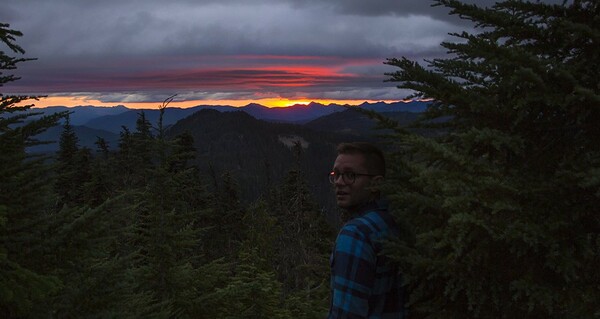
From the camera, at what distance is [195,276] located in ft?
43.2

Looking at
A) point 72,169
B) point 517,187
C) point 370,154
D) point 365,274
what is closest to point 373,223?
point 365,274

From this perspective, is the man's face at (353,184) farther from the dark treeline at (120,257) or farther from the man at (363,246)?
the dark treeline at (120,257)

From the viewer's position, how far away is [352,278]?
10.9 feet

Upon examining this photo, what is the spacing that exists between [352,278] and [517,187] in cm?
126

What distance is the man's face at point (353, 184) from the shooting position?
12.5 feet

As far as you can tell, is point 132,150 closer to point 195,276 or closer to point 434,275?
point 195,276

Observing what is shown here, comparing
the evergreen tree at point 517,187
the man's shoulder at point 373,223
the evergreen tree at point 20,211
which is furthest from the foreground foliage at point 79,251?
the evergreen tree at point 517,187

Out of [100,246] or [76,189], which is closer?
[100,246]

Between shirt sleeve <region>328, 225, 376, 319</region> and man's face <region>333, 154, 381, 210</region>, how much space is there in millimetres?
507

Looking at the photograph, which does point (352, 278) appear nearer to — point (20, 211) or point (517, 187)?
point (517, 187)

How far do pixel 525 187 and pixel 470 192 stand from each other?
1.24ft

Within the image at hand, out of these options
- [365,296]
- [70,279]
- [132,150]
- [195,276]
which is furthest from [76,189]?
[365,296]

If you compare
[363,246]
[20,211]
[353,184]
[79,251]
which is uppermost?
[353,184]

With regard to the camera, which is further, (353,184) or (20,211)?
(20,211)
